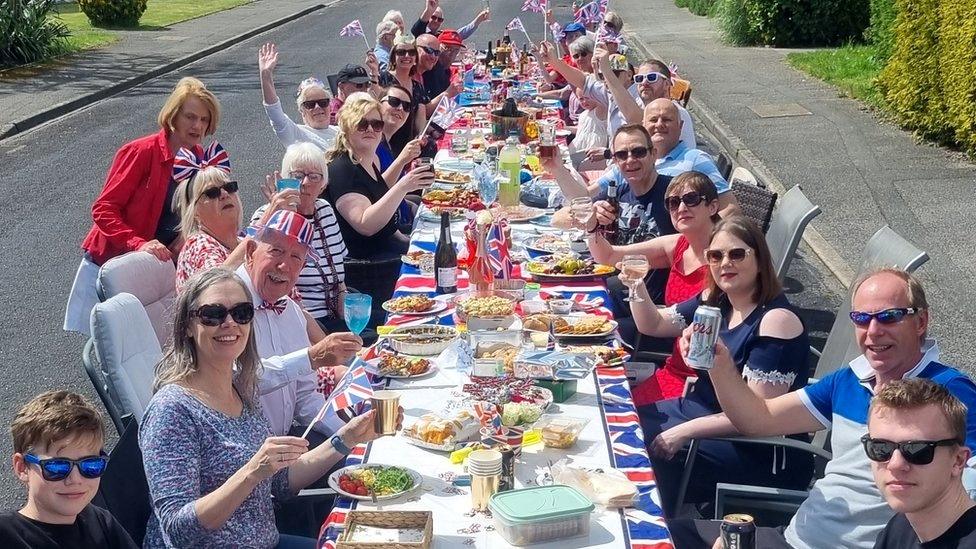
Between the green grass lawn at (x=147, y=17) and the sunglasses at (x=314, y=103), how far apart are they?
17478 millimetres

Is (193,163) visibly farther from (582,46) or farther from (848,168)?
(848,168)

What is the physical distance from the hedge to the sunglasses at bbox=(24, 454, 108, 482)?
34.7 ft

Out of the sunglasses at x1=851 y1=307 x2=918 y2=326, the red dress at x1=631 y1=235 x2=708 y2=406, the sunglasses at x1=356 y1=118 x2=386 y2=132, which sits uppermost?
the sunglasses at x1=851 y1=307 x2=918 y2=326

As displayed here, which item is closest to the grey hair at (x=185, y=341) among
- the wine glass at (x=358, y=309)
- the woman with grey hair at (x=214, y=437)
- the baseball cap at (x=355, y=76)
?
the woman with grey hair at (x=214, y=437)

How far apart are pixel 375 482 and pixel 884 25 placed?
46.5ft

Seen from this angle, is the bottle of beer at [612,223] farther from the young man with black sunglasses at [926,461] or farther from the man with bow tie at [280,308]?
the young man with black sunglasses at [926,461]

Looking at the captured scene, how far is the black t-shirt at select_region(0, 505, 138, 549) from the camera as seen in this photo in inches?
124

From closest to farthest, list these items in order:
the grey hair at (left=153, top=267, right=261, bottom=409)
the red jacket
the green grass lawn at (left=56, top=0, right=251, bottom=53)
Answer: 1. the grey hair at (left=153, top=267, right=261, bottom=409)
2. the red jacket
3. the green grass lawn at (left=56, top=0, right=251, bottom=53)

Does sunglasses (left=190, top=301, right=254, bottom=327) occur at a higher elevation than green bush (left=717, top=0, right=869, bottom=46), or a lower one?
higher

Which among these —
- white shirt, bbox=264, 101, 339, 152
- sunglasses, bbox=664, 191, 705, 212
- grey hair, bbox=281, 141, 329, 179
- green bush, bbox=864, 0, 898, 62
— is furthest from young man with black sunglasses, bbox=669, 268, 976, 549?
green bush, bbox=864, 0, 898, 62

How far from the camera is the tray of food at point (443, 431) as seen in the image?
4.00m

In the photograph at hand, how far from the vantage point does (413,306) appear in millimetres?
5551

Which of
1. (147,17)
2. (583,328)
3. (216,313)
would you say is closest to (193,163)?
(583,328)

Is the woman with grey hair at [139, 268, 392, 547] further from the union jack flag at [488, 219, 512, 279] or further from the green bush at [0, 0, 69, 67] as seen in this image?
the green bush at [0, 0, 69, 67]
